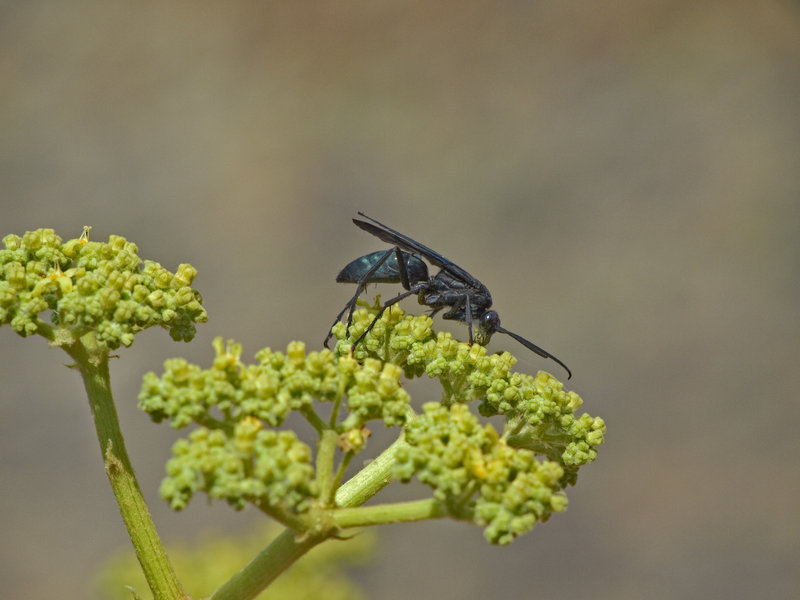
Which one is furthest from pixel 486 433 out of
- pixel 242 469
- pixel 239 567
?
pixel 239 567

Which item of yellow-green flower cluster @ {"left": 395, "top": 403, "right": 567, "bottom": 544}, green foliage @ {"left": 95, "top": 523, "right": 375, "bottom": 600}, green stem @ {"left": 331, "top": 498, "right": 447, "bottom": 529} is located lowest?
green stem @ {"left": 331, "top": 498, "right": 447, "bottom": 529}

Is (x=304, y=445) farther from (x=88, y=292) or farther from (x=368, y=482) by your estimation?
(x=88, y=292)

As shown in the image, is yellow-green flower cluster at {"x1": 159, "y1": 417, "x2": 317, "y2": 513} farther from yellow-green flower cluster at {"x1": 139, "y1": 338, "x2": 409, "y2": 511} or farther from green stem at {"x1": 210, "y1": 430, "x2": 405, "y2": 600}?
green stem at {"x1": 210, "y1": 430, "x2": 405, "y2": 600}

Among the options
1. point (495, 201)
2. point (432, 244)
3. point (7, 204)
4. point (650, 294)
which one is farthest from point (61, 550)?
point (650, 294)

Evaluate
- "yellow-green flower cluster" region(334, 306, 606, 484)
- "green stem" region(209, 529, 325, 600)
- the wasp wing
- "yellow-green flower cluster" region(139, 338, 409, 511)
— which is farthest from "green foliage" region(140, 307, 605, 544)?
the wasp wing

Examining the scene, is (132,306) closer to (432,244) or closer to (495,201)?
(432,244)

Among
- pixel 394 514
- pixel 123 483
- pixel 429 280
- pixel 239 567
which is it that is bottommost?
pixel 394 514
